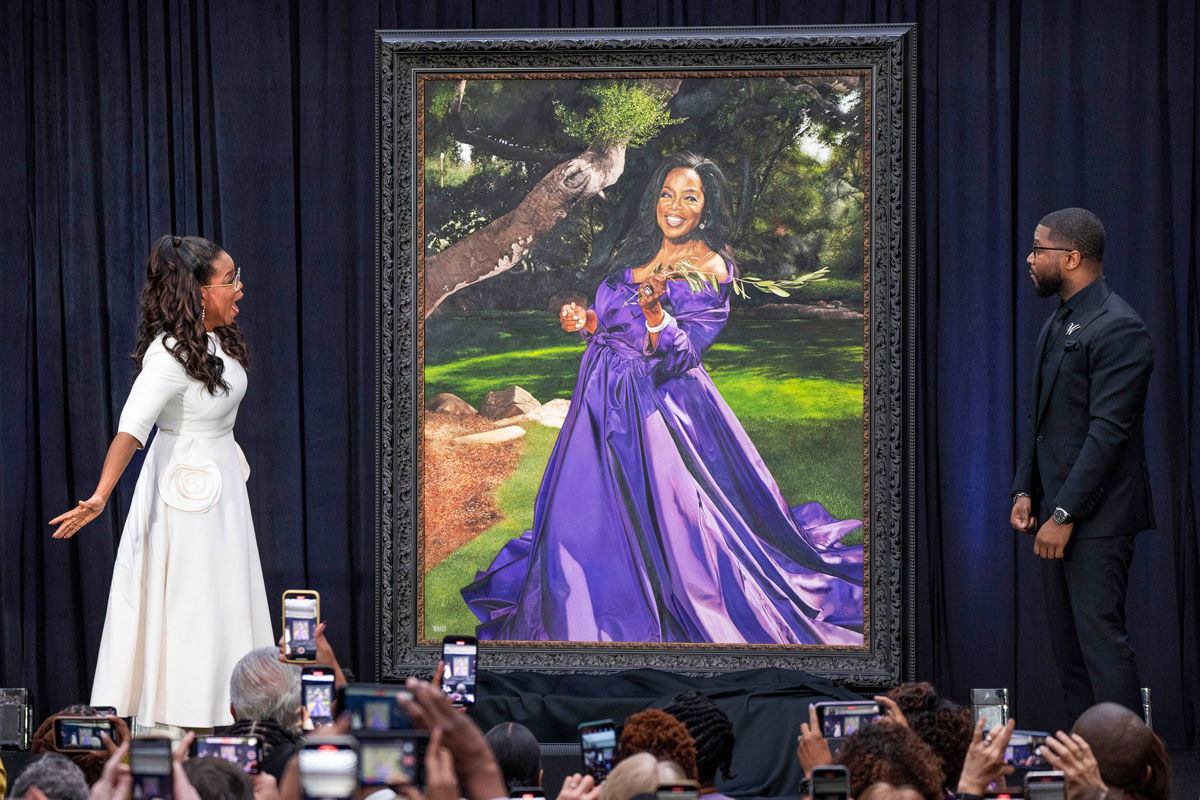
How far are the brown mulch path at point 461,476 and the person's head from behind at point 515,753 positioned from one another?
2.54m

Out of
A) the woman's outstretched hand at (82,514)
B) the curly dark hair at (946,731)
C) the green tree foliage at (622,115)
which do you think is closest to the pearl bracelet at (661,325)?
the green tree foliage at (622,115)

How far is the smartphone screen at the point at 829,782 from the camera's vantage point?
7.81ft

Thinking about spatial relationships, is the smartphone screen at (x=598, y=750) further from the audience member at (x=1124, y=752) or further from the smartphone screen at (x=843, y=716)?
the audience member at (x=1124, y=752)

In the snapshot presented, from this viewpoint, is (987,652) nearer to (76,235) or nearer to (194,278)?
(194,278)

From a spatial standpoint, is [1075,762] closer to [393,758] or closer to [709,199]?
[393,758]

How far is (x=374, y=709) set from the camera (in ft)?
7.78

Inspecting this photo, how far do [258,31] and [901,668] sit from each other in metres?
3.49

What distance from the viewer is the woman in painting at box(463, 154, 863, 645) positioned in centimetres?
530

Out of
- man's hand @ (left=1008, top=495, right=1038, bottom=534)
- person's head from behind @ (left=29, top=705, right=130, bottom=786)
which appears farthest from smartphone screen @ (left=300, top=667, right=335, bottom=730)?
man's hand @ (left=1008, top=495, right=1038, bottom=534)

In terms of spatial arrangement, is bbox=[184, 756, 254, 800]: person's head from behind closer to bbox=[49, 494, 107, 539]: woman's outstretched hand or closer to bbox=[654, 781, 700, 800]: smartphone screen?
bbox=[654, 781, 700, 800]: smartphone screen

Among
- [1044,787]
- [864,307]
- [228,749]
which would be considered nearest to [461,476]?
[864,307]

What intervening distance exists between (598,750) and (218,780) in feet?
2.58

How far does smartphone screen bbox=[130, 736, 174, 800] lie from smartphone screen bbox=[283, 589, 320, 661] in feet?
3.37

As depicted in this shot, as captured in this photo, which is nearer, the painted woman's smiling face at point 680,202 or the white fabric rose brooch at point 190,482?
the white fabric rose brooch at point 190,482
